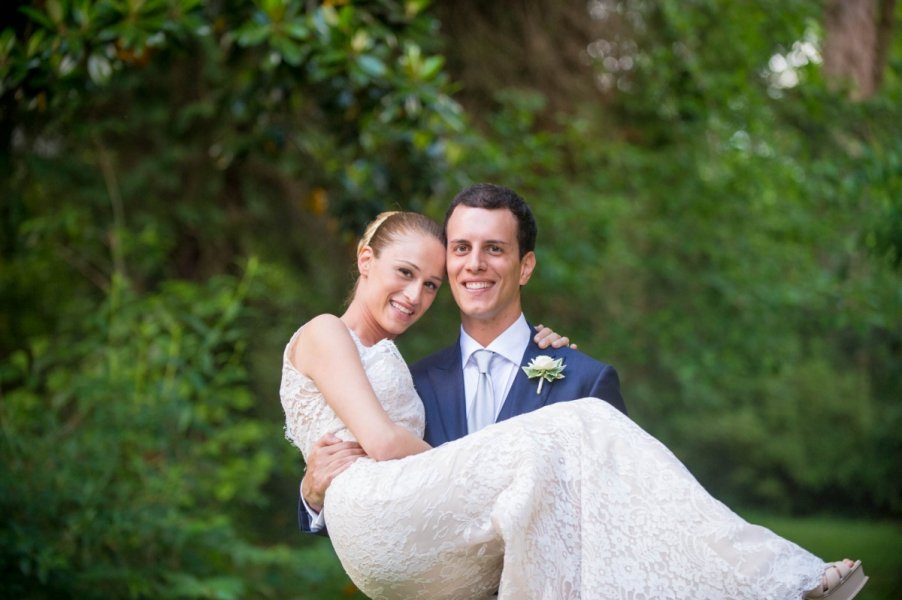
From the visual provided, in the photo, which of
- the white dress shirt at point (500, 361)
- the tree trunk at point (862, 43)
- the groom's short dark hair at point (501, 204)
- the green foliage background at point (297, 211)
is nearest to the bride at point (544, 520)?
the white dress shirt at point (500, 361)

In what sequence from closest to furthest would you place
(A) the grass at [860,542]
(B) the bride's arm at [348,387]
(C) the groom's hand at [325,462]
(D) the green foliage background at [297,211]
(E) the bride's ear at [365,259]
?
(B) the bride's arm at [348,387]
(C) the groom's hand at [325,462]
(E) the bride's ear at [365,259]
(D) the green foliage background at [297,211]
(A) the grass at [860,542]

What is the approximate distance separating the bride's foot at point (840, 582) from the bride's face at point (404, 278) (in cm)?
140

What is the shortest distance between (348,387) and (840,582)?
145 centimetres

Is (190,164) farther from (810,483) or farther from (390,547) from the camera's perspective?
(810,483)

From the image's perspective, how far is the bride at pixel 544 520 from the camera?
2.79 metres

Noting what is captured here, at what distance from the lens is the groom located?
3283 millimetres

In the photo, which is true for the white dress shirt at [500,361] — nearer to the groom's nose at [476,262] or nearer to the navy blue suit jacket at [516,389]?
the navy blue suit jacket at [516,389]

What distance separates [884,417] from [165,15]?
11678mm

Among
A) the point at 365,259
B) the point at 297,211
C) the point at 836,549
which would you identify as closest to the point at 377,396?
the point at 365,259

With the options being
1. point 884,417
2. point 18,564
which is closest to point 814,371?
point 884,417

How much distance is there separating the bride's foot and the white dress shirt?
3.58 feet

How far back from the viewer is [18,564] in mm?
5336

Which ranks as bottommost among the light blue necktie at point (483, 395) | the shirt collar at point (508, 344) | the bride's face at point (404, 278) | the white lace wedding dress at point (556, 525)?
the white lace wedding dress at point (556, 525)

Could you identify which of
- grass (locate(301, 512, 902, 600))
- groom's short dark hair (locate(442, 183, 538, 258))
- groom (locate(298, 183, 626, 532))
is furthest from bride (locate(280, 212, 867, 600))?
grass (locate(301, 512, 902, 600))
